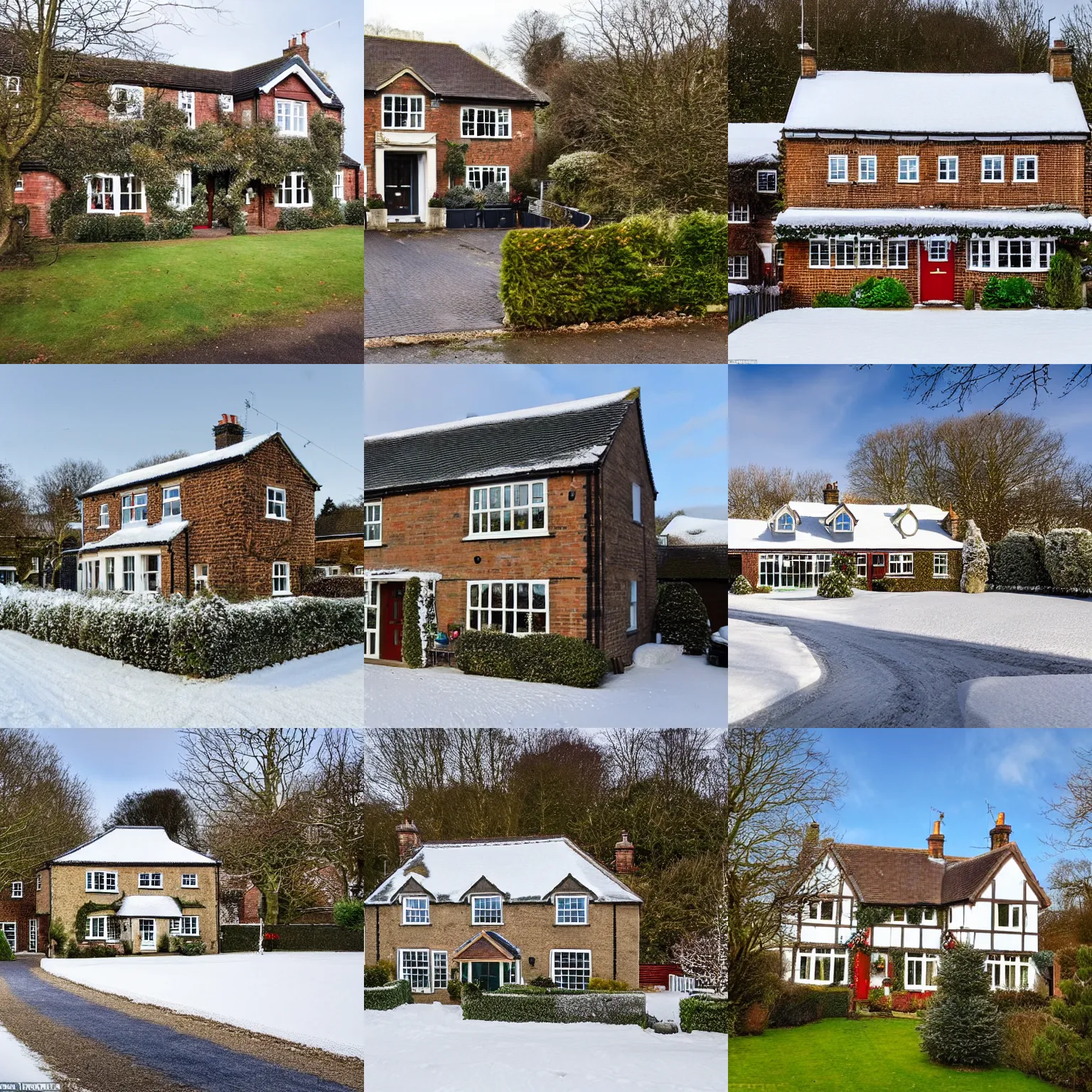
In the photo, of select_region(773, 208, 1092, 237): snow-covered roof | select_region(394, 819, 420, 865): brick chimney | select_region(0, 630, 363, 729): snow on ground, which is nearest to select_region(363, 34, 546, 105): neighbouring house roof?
select_region(773, 208, 1092, 237): snow-covered roof

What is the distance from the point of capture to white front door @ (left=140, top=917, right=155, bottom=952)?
9.00m

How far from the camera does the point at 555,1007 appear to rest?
29.0ft

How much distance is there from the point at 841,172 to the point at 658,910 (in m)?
7.79

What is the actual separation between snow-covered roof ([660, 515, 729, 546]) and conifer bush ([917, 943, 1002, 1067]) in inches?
164

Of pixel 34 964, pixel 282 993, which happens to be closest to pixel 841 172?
pixel 282 993

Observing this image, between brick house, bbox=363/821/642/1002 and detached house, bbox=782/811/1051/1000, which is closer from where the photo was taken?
detached house, bbox=782/811/1051/1000

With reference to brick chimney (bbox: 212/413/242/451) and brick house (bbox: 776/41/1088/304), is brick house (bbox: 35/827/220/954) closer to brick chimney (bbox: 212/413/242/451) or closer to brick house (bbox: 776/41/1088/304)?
brick chimney (bbox: 212/413/242/451)

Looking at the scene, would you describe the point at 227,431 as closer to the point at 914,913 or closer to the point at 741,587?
the point at 741,587

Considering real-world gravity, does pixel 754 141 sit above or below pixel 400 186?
above

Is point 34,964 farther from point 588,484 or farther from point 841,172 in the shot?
point 841,172

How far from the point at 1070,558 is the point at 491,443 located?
205 inches

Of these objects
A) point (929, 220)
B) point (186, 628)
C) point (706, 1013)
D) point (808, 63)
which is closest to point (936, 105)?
point (929, 220)

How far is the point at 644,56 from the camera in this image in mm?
8859

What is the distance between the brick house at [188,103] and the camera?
8.42 metres
